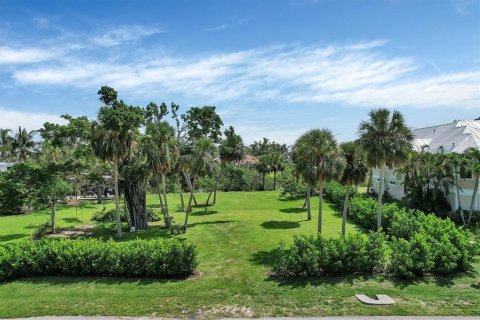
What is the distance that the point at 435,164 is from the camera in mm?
30328

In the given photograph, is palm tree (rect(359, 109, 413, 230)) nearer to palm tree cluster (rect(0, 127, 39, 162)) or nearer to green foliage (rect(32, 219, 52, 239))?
green foliage (rect(32, 219, 52, 239))

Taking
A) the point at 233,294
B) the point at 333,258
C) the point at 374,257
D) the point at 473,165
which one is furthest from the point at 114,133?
the point at 473,165

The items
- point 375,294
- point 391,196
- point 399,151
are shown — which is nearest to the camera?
point 375,294

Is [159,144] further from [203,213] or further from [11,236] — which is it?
[11,236]

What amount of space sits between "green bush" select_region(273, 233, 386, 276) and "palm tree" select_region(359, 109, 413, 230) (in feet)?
22.6

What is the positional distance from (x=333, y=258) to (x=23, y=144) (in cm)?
6337

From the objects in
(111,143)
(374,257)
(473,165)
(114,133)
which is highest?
(114,133)

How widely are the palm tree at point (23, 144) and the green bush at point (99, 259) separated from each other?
52604mm

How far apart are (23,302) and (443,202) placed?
103 ft

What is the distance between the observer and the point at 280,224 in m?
28.9

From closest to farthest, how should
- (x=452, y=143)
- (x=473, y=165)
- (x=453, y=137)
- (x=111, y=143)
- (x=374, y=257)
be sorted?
(x=374, y=257)
(x=111, y=143)
(x=473, y=165)
(x=452, y=143)
(x=453, y=137)

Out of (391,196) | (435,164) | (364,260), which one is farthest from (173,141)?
(391,196)

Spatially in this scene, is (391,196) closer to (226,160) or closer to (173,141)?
(226,160)

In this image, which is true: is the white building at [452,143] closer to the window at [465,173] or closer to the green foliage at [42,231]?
the window at [465,173]
